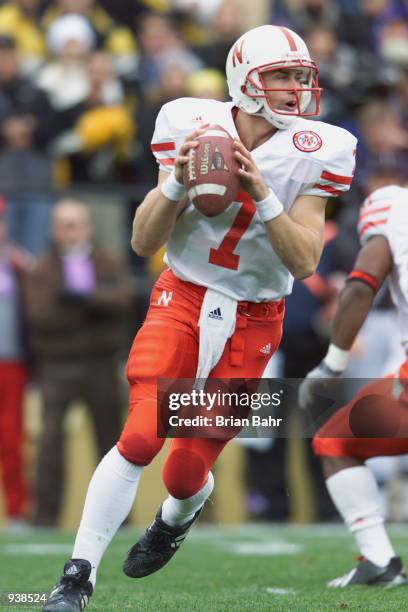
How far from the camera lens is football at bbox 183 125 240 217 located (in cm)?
390

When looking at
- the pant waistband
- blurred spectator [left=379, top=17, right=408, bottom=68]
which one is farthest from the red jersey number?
blurred spectator [left=379, top=17, right=408, bottom=68]

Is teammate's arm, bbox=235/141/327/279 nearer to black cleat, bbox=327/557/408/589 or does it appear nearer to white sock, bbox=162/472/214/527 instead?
white sock, bbox=162/472/214/527

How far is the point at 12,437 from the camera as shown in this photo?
313 inches

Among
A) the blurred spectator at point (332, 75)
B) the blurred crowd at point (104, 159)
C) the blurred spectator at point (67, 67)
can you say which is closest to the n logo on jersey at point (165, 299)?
the blurred crowd at point (104, 159)

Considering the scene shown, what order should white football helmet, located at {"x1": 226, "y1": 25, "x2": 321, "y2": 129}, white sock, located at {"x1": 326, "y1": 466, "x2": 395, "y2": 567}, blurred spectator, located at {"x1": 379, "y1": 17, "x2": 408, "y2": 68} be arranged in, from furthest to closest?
blurred spectator, located at {"x1": 379, "y1": 17, "x2": 408, "y2": 68}, white sock, located at {"x1": 326, "y1": 466, "x2": 395, "y2": 567}, white football helmet, located at {"x1": 226, "y1": 25, "x2": 321, "y2": 129}

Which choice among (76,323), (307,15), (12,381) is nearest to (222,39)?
(307,15)

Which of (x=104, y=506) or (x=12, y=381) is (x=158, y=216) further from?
(x=12, y=381)

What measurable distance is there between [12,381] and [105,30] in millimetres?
3422

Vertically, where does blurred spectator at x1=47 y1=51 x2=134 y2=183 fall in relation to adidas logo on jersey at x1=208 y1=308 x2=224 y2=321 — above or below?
below

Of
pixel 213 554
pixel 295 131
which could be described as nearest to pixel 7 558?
pixel 213 554

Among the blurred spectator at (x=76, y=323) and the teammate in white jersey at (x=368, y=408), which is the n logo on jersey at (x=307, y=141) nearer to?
the teammate in white jersey at (x=368, y=408)

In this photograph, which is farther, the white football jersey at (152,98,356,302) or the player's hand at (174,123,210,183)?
the white football jersey at (152,98,356,302)

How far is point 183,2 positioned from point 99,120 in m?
2.57
